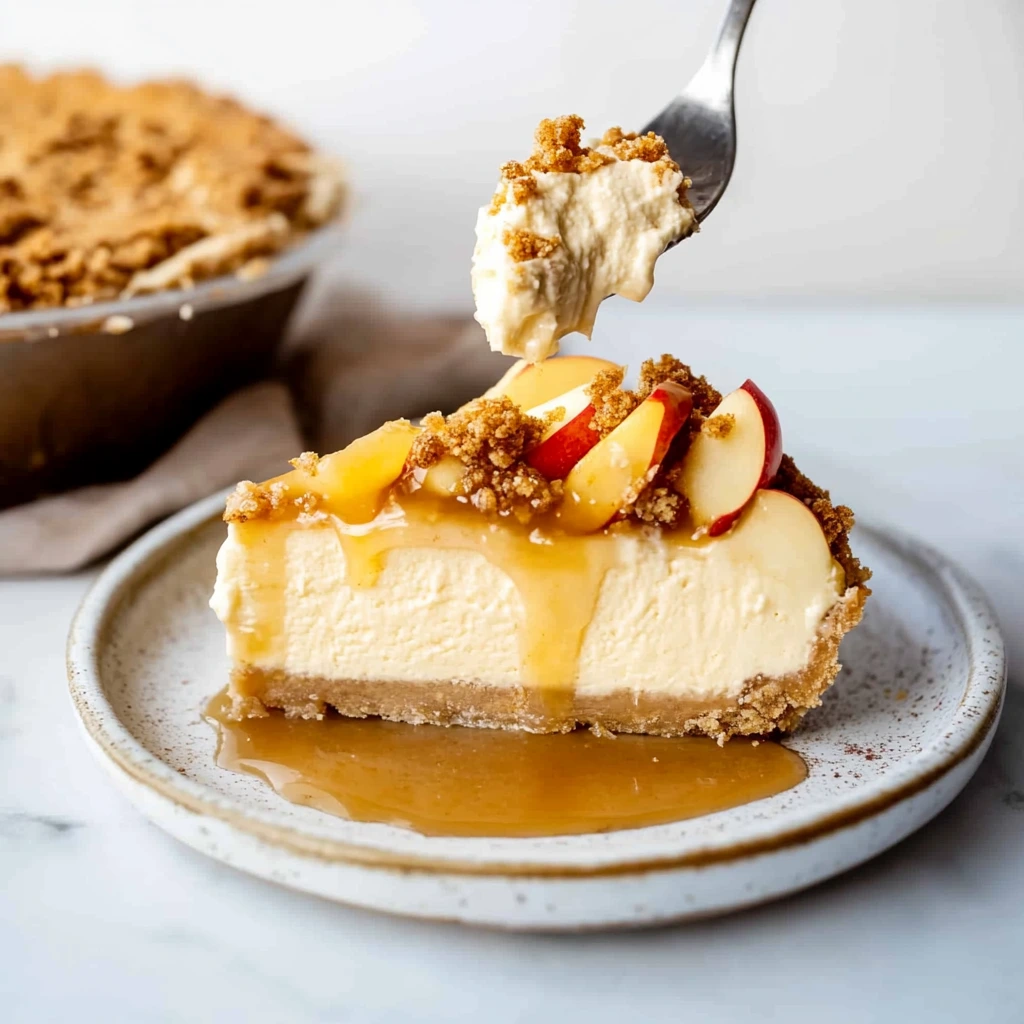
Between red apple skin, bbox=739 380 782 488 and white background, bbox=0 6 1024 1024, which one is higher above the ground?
red apple skin, bbox=739 380 782 488

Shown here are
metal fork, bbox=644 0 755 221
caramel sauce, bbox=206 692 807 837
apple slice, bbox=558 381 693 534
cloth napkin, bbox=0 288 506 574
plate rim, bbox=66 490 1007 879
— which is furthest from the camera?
cloth napkin, bbox=0 288 506 574

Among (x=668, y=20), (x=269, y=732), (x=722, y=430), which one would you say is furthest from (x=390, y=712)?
(x=668, y=20)

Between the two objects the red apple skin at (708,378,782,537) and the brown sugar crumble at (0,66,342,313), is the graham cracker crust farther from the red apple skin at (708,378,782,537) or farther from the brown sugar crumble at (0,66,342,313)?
the brown sugar crumble at (0,66,342,313)

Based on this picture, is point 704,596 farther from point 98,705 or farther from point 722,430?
point 98,705

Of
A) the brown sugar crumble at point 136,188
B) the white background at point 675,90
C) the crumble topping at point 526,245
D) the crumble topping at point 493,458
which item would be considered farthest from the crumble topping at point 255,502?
the white background at point 675,90

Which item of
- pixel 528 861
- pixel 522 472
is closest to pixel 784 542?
pixel 522 472

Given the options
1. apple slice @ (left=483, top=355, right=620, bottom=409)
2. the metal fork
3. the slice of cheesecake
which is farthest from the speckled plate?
the metal fork
